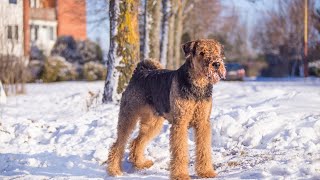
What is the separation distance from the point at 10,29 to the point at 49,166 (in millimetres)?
11939

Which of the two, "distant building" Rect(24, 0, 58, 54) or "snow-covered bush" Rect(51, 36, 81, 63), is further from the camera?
"distant building" Rect(24, 0, 58, 54)

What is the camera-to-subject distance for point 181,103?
523 centimetres

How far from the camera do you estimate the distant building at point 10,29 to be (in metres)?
15.8

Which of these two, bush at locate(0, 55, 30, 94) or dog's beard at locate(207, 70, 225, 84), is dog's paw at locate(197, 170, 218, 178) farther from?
bush at locate(0, 55, 30, 94)

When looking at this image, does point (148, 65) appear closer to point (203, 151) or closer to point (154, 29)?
point (203, 151)

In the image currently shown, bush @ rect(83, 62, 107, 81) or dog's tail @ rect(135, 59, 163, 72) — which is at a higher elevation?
dog's tail @ rect(135, 59, 163, 72)

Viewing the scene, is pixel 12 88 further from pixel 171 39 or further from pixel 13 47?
pixel 171 39

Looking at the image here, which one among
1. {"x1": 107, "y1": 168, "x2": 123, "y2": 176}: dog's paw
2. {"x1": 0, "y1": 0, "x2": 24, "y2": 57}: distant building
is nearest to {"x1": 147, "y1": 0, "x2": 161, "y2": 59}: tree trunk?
{"x1": 0, "y1": 0, "x2": 24, "y2": 57}: distant building

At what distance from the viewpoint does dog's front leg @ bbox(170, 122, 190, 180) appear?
5172 millimetres

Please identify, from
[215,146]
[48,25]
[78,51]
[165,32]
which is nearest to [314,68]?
[78,51]

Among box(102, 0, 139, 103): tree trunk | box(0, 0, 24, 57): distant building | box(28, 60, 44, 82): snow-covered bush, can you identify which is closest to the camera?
box(102, 0, 139, 103): tree trunk

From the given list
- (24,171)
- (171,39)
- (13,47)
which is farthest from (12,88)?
(24,171)

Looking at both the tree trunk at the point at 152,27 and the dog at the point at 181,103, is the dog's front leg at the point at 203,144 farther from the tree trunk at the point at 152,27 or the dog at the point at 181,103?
the tree trunk at the point at 152,27

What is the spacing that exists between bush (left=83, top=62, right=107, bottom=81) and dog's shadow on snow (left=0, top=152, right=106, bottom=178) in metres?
26.2
